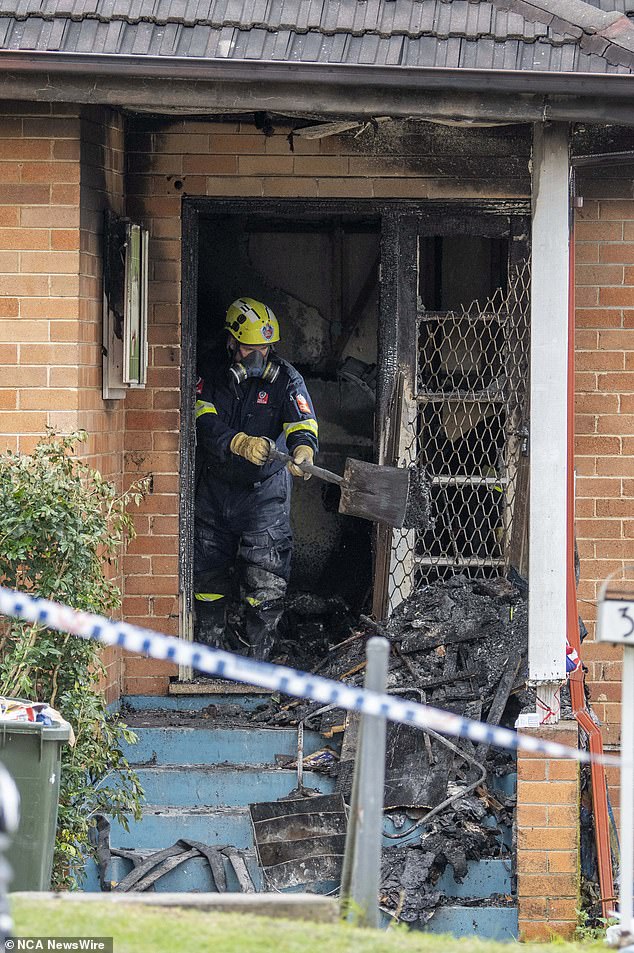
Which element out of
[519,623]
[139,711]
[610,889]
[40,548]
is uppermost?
[40,548]

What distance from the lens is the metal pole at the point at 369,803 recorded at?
3.61 meters

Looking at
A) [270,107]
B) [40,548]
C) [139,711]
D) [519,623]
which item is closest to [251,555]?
[139,711]

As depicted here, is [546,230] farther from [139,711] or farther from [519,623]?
[139,711]

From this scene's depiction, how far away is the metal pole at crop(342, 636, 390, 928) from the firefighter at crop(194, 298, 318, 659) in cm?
431

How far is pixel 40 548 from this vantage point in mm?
5602

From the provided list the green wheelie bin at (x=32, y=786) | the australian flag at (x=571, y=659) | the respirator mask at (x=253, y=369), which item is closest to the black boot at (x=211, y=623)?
the respirator mask at (x=253, y=369)

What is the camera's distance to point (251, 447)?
26.4 ft

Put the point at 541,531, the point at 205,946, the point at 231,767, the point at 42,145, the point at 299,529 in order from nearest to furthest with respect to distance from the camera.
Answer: the point at 205,946, the point at 541,531, the point at 42,145, the point at 231,767, the point at 299,529

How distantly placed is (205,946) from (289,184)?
183 inches

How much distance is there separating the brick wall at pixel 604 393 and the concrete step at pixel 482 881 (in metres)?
1.33

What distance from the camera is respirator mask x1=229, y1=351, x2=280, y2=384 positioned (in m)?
8.21

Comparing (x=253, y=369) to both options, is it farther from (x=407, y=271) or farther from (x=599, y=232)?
(x=599, y=232)

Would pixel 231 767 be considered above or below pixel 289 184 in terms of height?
below

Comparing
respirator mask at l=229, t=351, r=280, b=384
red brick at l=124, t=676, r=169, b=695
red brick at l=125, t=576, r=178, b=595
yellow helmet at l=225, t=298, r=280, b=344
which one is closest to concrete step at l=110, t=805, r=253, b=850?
red brick at l=124, t=676, r=169, b=695
